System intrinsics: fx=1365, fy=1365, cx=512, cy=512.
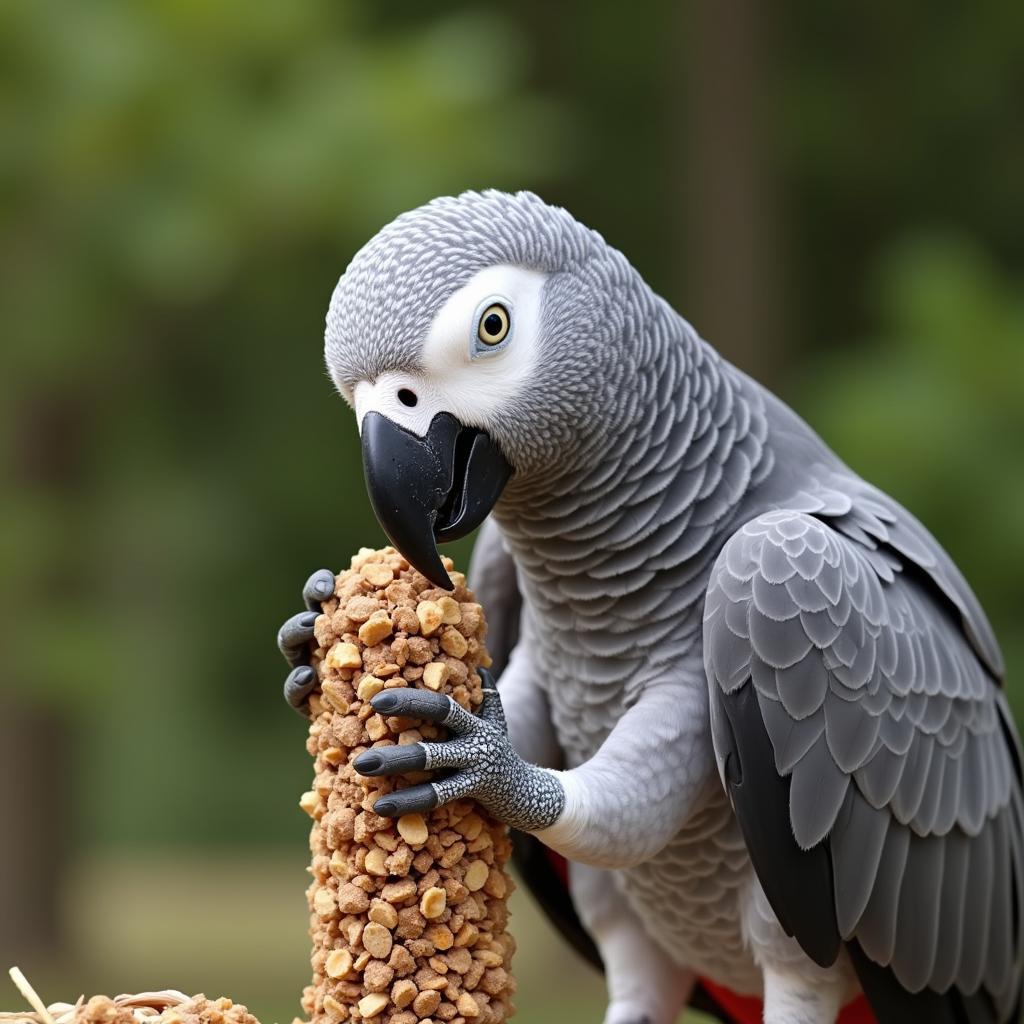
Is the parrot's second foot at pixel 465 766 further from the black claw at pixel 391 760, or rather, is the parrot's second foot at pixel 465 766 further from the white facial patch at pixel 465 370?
the white facial patch at pixel 465 370

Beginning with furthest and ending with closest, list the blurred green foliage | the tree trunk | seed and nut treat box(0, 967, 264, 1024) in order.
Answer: the tree trunk, the blurred green foliage, seed and nut treat box(0, 967, 264, 1024)

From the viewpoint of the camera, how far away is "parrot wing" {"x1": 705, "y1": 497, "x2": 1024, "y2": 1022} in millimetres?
1591

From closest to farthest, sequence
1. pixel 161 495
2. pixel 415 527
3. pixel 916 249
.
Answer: pixel 415 527
pixel 916 249
pixel 161 495

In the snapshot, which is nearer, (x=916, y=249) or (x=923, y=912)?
(x=923, y=912)

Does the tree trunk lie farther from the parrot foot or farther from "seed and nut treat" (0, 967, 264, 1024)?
"seed and nut treat" (0, 967, 264, 1024)

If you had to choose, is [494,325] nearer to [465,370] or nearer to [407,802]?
[465,370]

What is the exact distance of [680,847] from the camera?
1790 mm

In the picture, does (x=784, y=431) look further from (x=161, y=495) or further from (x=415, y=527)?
(x=161, y=495)

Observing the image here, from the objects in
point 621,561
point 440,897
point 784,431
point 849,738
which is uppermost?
point 784,431

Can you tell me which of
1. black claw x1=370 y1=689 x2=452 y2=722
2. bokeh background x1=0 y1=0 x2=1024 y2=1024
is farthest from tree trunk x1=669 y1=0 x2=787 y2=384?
black claw x1=370 y1=689 x2=452 y2=722

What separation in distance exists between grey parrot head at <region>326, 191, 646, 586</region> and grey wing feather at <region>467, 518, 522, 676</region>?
0.48 meters

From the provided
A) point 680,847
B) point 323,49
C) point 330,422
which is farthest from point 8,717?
point 680,847

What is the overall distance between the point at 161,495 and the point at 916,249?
10.9ft

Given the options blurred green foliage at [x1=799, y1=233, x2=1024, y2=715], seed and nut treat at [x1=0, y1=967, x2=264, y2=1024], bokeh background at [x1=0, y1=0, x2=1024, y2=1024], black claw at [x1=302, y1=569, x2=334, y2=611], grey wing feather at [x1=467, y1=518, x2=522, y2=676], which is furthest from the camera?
bokeh background at [x1=0, y1=0, x2=1024, y2=1024]
